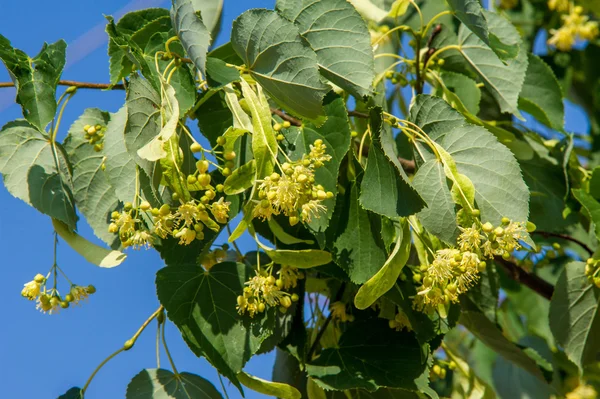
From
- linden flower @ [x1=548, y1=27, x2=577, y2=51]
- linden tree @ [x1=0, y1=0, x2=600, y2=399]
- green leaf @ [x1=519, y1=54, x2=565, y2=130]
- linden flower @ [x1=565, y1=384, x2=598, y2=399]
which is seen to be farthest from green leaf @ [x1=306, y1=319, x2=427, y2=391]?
linden flower @ [x1=548, y1=27, x2=577, y2=51]

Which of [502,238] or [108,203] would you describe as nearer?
[502,238]

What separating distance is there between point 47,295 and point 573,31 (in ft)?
6.06

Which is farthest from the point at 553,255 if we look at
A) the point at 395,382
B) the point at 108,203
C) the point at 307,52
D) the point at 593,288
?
the point at 108,203

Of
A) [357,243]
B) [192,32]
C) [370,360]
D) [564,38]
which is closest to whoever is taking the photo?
[192,32]

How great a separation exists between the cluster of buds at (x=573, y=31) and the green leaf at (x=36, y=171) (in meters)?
1.70

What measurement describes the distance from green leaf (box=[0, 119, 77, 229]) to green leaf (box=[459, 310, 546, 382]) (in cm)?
79

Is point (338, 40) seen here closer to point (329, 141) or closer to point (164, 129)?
point (329, 141)

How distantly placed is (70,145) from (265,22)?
445 mm

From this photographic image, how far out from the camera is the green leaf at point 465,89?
1523 millimetres

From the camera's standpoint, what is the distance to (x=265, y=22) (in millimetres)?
1056

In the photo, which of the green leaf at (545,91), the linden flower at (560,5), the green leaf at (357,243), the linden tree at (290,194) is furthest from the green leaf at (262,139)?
the linden flower at (560,5)

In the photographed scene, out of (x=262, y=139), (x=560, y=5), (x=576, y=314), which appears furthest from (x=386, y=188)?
(x=560, y=5)

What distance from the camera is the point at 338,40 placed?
1.13m

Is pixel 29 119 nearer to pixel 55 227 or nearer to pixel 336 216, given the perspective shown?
pixel 55 227
